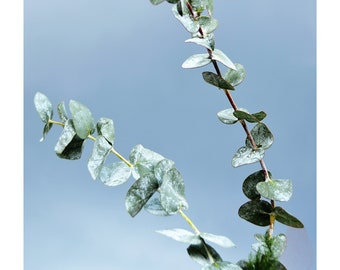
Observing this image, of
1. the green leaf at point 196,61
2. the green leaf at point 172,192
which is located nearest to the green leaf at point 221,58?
the green leaf at point 196,61

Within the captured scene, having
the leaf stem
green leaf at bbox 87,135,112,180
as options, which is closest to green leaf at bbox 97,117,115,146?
green leaf at bbox 87,135,112,180

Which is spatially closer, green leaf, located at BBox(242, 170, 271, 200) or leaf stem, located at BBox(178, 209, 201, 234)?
leaf stem, located at BBox(178, 209, 201, 234)

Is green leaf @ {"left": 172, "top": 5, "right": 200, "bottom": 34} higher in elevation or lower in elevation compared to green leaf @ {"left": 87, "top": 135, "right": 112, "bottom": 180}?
higher

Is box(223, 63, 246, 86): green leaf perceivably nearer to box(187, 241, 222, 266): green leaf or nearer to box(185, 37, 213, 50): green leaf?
box(185, 37, 213, 50): green leaf

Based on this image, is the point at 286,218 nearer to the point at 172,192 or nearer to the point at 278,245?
the point at 278,245

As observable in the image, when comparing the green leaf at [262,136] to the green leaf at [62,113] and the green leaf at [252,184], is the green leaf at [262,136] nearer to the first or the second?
the green leaf at [252,184]

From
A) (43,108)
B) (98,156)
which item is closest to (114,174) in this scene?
(98,156)
